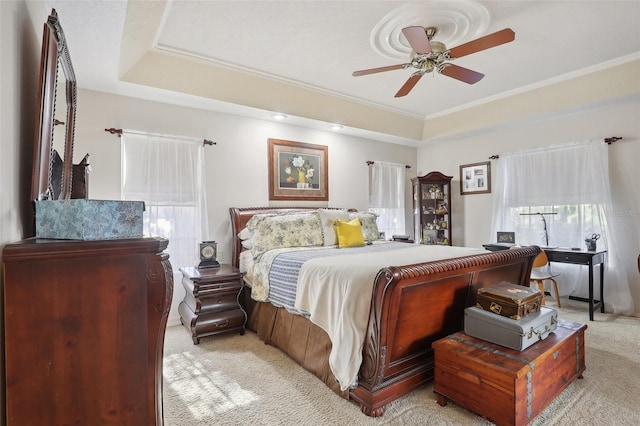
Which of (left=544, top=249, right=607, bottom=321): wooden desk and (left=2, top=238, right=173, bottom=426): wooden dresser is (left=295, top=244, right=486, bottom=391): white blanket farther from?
(left=544, top=249, right=607, bottom=321): wooden desk

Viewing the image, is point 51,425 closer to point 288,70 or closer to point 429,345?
point 429,345

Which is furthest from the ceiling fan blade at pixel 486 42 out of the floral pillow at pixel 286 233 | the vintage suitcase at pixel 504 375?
the floral pillow at pixel 286 233

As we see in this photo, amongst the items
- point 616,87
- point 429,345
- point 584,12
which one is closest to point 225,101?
point 429,345

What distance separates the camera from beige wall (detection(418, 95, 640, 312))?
12.2 feet

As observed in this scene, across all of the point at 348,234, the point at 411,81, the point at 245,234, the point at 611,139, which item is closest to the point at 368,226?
the point at 348,234

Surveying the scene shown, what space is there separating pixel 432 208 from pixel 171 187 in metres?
4.00

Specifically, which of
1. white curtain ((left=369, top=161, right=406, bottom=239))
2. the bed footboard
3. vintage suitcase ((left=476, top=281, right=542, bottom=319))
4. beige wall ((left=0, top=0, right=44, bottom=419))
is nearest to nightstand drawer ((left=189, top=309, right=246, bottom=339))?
the bed footboard

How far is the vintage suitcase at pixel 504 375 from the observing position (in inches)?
67.1

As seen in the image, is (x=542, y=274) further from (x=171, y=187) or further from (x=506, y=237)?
(x=171, y=187)

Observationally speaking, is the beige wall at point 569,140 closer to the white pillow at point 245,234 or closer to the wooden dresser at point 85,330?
the white pillow at point 245,234

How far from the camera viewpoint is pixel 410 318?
208 cm

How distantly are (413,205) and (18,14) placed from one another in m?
5.27

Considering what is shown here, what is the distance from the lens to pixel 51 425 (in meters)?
0.95

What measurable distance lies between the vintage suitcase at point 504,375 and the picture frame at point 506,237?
254 cm
